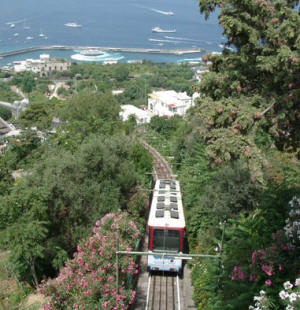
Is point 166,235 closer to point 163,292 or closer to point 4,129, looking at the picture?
point 163,292

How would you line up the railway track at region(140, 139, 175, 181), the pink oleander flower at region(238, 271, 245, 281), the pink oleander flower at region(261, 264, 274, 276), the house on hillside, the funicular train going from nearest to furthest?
1. the pink oleander flower at region(261, 264, 274, 276)
2. the pink oleander flower at region(238, 271, 245, 281)
3. the funicular train
4. the railway track at region(140, 139, 175, 181)
5. the house on hillside

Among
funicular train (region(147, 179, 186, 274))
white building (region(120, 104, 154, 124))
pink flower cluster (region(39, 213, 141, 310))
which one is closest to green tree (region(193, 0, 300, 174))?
pink flower cluster (region(39, 213, 141, 310))

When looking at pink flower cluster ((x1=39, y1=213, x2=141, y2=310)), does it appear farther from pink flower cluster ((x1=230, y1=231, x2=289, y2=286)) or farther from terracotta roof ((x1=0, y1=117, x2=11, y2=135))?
terracotta roof ((x1=0, y1=117, x2=11, y2=135))

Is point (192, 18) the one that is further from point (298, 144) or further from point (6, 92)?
point (298, 144)

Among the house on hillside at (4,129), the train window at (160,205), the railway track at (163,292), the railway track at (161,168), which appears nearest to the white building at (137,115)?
the house on hillside at (4,129)

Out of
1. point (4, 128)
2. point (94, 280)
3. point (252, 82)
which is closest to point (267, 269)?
point (252, 82)

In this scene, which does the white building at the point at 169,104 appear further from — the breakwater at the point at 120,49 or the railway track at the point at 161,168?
the breakwater at the point at 120,49
